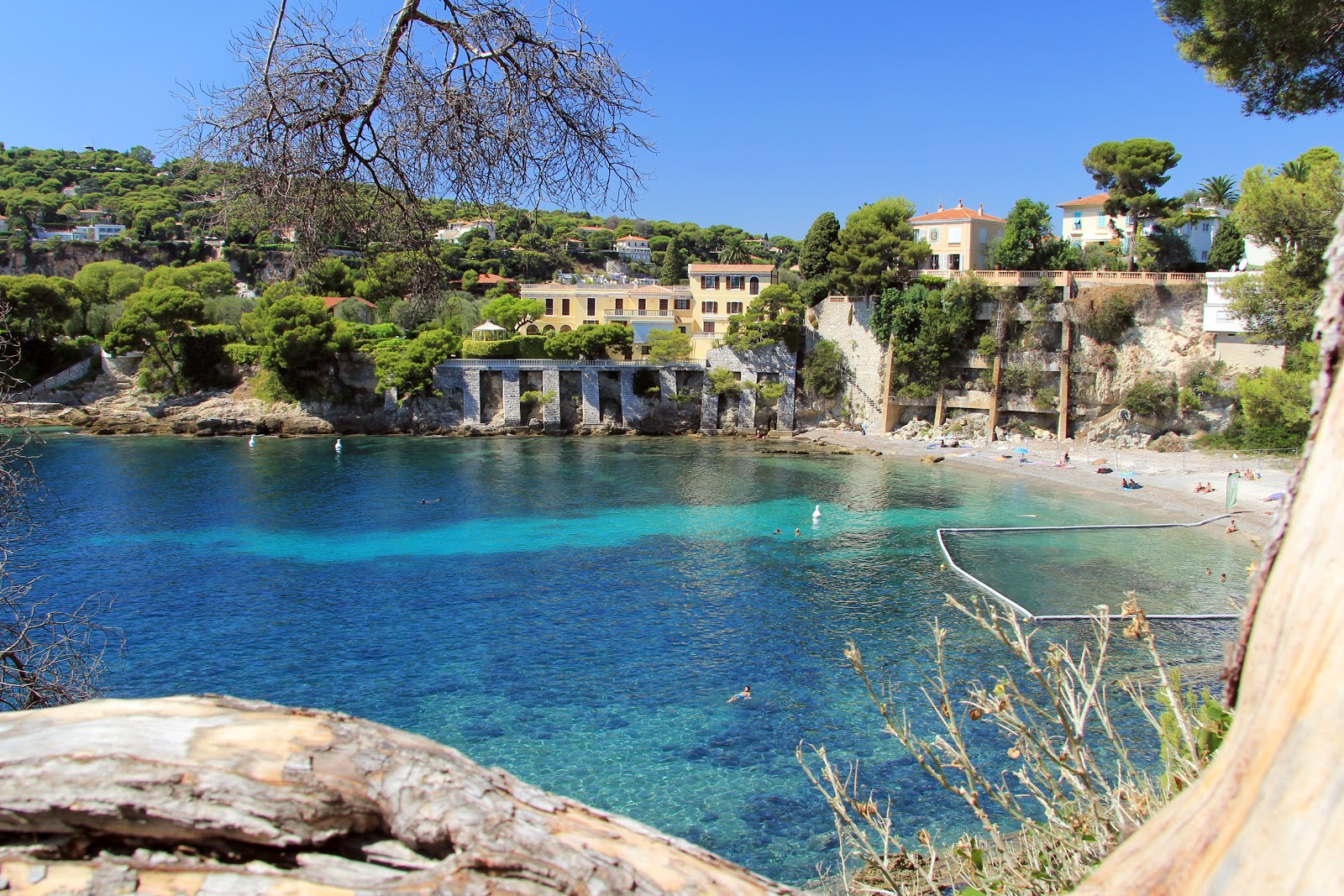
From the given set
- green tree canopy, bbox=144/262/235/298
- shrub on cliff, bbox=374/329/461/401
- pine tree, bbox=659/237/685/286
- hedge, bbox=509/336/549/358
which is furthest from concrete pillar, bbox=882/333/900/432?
green tree canopy, bbox=144/262/235/298

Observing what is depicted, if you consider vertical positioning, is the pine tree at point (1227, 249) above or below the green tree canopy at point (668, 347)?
above

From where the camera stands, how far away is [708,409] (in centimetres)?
4575

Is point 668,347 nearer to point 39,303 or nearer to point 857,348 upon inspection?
point 857,348

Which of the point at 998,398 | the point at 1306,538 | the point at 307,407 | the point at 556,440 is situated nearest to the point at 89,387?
the point at 307,407

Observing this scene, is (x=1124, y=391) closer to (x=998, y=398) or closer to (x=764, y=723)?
(x=998, y=398)

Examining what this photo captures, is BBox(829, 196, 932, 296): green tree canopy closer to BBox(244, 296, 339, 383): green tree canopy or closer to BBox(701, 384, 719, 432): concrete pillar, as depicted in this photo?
BBox(701, 384, 719, 432): concrete pillar

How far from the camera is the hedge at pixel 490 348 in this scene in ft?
148

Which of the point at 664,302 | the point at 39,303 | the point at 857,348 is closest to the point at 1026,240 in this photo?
the point at 857,348

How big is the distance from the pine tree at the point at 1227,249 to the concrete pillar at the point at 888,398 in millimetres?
13483

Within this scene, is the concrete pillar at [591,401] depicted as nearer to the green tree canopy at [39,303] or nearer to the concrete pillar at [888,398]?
the concrete pillar at [888,398]

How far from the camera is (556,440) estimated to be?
4381 centimetres

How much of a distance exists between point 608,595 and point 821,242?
2988 centimetres

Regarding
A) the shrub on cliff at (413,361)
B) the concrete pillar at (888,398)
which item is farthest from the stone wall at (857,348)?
the shrub on cliff at (413,361)

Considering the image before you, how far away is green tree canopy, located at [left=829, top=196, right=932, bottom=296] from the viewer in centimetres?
4181
